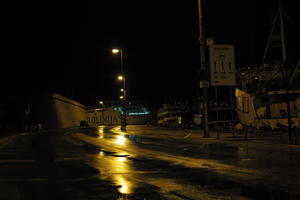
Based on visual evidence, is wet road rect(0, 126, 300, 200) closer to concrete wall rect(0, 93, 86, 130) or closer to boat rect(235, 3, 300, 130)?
boat rect(235, 3, 300, 130)

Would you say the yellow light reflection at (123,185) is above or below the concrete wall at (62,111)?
Answer: below

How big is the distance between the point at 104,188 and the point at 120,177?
148 cm

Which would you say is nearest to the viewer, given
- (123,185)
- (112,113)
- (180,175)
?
(123,185)

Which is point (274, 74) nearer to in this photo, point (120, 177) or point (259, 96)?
point (259, 96)

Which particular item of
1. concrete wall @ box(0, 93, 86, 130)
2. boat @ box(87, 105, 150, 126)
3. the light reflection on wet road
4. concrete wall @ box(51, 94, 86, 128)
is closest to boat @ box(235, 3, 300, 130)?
the light reflection on wet road

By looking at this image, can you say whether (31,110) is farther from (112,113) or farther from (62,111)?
(112,113)

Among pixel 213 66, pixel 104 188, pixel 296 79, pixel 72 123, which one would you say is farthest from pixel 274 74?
pixel 72 123

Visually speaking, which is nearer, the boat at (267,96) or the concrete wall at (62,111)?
the boat at (267,96)

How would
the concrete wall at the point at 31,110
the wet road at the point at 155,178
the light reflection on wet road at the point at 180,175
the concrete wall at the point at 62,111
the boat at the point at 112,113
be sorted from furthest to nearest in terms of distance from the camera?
1. the boat at the point at 112,113
2. the concrete wall at the point at 62,111
3. the concrete wall at the point at 31,110
4. the light reflection on wet road at the point at 180,175
5. the wet road at the point at 155,178

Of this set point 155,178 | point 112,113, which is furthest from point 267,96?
point 112,113

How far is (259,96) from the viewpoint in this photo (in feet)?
109

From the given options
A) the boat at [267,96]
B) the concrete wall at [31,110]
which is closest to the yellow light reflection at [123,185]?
the boat at [267,96]

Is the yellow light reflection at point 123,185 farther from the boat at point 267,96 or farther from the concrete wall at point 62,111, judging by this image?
the concrete wall at point 62,111

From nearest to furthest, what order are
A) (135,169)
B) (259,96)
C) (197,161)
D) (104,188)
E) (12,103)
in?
(104,188) < (135,169) < (197,161) < (259,96) < (12,103)
